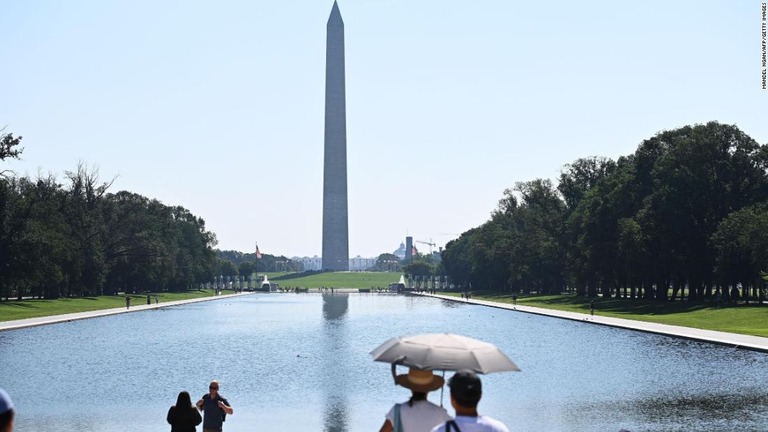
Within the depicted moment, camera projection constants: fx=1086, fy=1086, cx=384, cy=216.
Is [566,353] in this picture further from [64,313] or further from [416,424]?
[64,313]

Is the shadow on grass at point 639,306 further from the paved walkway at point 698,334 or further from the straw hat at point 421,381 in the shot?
the straw hat at point 421,381

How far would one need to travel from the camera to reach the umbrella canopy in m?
9.24

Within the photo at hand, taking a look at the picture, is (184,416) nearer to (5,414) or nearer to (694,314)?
(5,414)

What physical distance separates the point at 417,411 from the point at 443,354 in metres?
0.63

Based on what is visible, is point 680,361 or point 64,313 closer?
point 680,361

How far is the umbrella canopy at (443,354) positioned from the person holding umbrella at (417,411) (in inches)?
4.2

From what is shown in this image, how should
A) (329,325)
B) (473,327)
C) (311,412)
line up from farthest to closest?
(329,325), (473,327), (311,412)

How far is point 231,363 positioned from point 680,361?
16.7m

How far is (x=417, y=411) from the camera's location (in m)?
9.02

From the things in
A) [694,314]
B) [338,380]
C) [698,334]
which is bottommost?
[338,380]

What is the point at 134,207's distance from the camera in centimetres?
13675

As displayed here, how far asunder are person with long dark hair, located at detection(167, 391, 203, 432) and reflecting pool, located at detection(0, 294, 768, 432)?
7.87 m

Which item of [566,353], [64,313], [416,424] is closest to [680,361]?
[566,353]

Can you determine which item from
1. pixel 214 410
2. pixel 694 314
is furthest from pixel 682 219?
pixel 214 410
